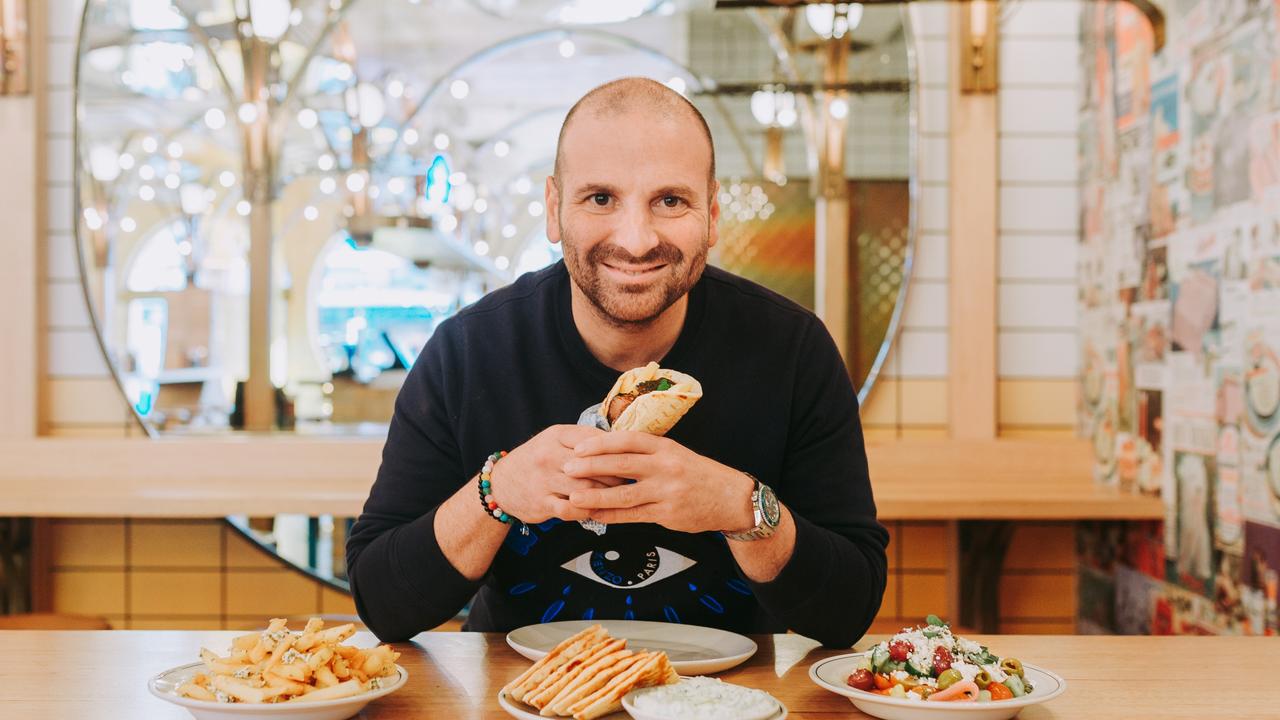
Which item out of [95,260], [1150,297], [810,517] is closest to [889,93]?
[1150,297]

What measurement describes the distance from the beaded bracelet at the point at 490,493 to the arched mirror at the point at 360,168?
99.9 inches

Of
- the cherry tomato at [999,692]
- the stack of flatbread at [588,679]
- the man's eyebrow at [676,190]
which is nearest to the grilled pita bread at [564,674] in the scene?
the stack of flatbread at [588,679]

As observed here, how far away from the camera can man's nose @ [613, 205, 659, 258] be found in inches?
59.4

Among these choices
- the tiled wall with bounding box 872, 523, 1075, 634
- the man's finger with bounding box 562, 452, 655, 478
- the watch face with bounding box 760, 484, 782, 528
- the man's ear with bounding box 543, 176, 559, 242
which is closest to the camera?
the man's finger with bounding box 562, 452, 655, 478

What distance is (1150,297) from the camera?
3197 millimetres

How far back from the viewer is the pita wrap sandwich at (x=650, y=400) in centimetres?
135

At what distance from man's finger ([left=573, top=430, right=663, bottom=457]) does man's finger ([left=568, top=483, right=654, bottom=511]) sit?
45 mm

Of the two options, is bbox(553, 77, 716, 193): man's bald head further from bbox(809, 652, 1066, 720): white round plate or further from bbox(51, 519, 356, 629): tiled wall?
bbox(51, 519, 356, 629): tiled wall

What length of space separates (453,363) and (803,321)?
569 millimetres

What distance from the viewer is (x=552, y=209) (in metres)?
1.67

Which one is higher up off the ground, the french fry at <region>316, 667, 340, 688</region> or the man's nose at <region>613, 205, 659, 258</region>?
the man's nose at <region>613, 205, 659, 258</region>

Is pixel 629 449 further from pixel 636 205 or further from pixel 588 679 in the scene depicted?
pixel 636 205

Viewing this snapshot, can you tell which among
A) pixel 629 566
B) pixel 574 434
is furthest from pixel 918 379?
pixel 574 434

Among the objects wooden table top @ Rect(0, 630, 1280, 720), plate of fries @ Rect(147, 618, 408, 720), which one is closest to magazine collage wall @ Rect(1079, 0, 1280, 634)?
wooden table top @ Rect(0, 630, 1280, 720)
